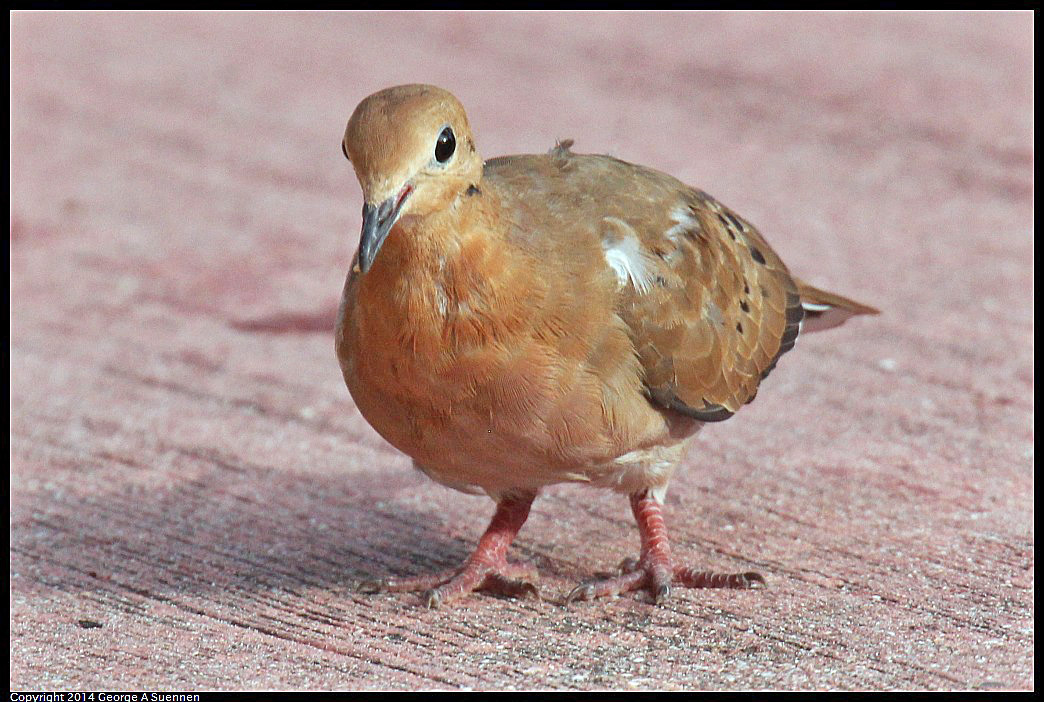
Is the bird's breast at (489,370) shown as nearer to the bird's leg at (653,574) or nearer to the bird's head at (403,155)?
the bird's head at (403,155)

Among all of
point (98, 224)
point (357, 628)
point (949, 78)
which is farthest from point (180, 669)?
point (949, 78)

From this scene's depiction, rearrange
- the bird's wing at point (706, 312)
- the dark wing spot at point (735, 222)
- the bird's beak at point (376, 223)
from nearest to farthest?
1. the bird's beak at point (376, 223)
2. the bird's wing at point (706, 312)
3. the dark wing spot at point (735, 222)

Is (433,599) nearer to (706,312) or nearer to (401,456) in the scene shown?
(706,312)

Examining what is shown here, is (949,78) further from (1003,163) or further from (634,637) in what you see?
(634,637)

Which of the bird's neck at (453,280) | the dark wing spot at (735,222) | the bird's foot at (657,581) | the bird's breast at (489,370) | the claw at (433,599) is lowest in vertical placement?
the claw at (433,599)

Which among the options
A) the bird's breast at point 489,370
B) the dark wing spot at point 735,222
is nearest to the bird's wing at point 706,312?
the dark wing spot at point 735,222

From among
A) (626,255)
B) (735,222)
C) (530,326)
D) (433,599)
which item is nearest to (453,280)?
(530,326)
